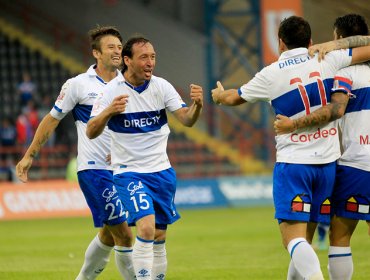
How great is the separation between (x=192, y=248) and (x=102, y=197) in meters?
5.96

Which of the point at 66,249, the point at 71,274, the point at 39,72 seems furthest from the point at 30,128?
the point at 71,274

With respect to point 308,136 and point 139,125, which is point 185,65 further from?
point 308,136

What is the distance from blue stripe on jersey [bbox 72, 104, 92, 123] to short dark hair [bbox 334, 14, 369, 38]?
2.90 metres

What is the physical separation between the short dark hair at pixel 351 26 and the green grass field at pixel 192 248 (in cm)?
366

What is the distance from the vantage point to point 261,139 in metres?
31.5

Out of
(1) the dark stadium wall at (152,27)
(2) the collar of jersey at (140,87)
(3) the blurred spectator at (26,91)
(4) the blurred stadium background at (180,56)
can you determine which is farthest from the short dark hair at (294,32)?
(1) the dark stadium wall at (152,27)

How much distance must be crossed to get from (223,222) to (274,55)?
924 cm

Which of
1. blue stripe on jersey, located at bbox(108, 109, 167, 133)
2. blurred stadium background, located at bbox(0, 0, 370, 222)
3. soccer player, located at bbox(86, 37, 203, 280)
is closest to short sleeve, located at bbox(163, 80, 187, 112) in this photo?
soccer player, located at bbox(86, 37, 203, 280)

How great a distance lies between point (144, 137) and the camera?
8.99m

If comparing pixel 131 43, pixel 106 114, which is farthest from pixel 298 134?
pixel 131 43

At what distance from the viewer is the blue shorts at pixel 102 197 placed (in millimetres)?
9680

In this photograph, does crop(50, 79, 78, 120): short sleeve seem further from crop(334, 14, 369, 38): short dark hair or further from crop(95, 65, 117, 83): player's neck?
crop(334, 14, 369, 38): short dark hair

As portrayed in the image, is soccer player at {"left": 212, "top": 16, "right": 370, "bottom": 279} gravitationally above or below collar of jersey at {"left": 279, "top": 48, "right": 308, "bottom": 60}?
below

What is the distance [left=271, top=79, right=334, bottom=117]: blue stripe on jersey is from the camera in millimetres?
7977
